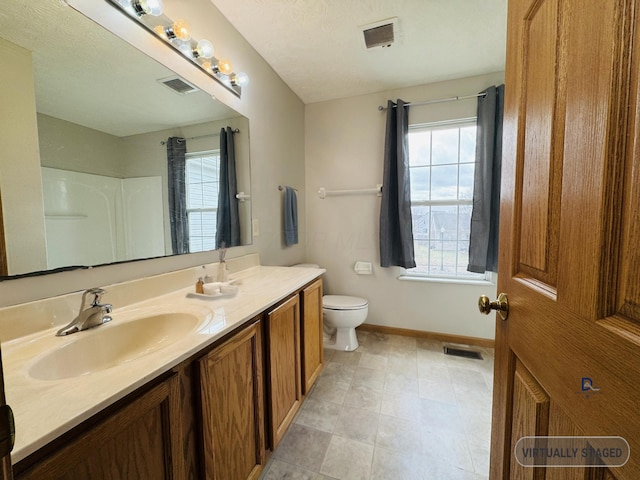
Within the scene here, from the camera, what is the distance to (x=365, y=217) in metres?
2.57

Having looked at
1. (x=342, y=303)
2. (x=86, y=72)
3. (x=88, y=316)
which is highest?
(x=86, y=72)

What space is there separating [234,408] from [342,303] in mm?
1468

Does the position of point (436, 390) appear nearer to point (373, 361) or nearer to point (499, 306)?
point (373, 361)

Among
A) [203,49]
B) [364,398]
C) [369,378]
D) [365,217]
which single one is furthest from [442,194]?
[203,49]

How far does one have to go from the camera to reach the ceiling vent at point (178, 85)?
1.20m

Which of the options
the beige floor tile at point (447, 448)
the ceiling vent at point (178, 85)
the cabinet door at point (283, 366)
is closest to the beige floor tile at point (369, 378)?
the beige floor tile at point (447, 448)

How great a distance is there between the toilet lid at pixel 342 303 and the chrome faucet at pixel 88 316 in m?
1.62

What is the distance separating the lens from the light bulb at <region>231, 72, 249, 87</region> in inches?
62.1

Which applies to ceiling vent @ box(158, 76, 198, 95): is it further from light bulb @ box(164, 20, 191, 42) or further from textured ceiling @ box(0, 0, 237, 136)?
light bulb @ box(164, 20, 191, 42)

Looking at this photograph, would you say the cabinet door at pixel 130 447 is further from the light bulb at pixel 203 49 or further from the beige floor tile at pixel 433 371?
the beige floor tile at pixel 433 371

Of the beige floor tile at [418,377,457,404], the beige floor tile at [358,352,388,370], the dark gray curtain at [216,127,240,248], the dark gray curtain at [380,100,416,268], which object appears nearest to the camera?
the dark gray curtain at [216,127,240,248]

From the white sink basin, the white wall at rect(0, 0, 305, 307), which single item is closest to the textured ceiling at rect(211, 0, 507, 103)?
the white wall at rect(0, 0, 305, 307)

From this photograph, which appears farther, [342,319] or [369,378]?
[342,319]

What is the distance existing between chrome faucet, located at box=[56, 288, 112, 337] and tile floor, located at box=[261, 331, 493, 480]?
1.01 m
